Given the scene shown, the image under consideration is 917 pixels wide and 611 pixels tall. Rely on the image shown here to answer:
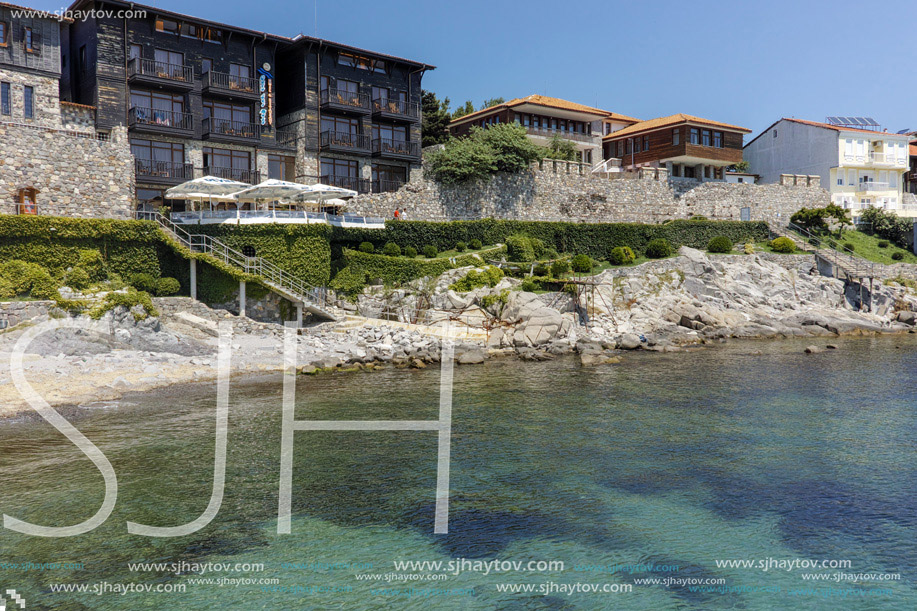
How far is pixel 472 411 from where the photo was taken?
2209cm

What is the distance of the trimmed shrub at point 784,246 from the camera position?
165 feet

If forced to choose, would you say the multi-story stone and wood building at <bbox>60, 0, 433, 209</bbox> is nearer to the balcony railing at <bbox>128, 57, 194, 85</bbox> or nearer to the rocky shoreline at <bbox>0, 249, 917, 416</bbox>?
the balcony railing at <bbox>128, 57, 194, 85</bbox>

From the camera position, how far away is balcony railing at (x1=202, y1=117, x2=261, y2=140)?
39844 millimetres

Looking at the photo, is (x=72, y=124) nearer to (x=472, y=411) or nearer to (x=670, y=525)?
(x=472, y=411)

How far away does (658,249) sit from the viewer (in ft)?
153

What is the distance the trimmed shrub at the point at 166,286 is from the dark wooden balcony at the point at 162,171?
8.71 meters

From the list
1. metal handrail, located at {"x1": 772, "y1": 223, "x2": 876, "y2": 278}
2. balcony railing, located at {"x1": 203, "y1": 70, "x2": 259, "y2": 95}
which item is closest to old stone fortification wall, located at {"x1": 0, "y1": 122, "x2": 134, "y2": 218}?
balcony railing, located at {"x1": 203, "y1": 70, "x2": 259, "y2": 95}

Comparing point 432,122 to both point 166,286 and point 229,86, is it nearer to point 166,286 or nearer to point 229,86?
point 229,86

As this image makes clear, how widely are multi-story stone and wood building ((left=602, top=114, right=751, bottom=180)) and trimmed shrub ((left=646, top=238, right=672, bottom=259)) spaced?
1118cm

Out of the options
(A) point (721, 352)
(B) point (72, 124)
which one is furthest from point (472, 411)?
(B) point (72, 124)

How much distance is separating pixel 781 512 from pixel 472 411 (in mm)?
10555

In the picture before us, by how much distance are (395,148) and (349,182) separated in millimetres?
4420

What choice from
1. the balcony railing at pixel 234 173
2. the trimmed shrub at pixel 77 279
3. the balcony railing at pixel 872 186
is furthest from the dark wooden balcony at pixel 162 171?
the balcony railing at pixel 872 186

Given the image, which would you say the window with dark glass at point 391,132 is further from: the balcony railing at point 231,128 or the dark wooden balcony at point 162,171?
the dark wooden balcony at point 162,171
